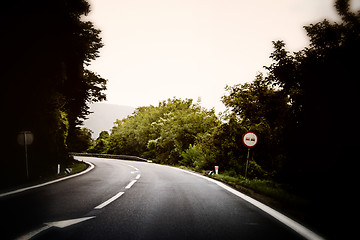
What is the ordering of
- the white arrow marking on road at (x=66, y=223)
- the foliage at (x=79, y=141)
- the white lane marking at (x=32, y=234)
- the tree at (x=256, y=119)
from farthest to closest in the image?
the foliage at (x=79, y=141) → the tree at (x=256, y=119) → the white arrow marking on road at (x=66, y=223) → the white lane marking at (x=32, y=234)

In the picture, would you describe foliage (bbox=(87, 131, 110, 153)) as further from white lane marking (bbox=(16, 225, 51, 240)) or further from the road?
white lane marking (bbox=(16, 225, 51, 240))

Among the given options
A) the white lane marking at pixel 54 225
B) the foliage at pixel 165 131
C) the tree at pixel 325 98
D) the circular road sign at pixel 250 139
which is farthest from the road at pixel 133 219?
the foliage at pixel 165 131

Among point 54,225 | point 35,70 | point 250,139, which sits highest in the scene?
point 35,70

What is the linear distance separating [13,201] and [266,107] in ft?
34.7

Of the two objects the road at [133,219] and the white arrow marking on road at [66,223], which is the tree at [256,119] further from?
the white arrow marking on road at [66,223]

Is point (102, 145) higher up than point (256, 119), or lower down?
lower down

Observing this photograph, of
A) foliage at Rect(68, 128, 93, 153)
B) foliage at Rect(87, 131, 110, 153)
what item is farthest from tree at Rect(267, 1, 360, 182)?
foliage at Rect(87, 131, 110, 153)

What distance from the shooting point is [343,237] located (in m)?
3.29

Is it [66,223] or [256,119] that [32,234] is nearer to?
[66,223]

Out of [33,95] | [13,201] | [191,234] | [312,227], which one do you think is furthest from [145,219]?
[33,95]

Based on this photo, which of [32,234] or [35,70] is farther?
[35,70]

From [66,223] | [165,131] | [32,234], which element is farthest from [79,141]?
[32,234]

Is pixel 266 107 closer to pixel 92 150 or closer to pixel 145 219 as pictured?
pixel 145 219

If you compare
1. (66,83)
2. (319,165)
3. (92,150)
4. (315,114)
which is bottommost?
(92,150)
